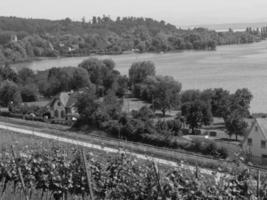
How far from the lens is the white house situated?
29.9ft

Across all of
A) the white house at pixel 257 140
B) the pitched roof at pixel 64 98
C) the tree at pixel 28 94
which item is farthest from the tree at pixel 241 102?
the tree at pixel 28 94

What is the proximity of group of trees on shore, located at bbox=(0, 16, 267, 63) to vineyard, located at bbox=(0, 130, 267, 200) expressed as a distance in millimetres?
40264

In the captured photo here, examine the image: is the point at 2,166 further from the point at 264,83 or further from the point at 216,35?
the point at 216,35

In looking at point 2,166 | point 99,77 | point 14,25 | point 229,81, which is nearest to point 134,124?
point 2,166

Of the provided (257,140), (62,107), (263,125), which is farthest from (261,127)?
(62,107)

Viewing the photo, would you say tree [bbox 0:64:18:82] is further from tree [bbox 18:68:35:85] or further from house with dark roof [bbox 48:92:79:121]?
house with dark roof [bbox 48:92:79:121]

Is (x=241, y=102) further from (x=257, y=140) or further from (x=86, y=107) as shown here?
(x=257, y=140)

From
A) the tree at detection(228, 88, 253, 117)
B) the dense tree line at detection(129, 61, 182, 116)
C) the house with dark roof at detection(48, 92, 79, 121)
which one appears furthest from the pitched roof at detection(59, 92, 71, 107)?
the tree at detection(228, 88, 253, 117)

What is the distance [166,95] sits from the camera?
15.7 meters

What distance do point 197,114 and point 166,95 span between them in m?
3.66

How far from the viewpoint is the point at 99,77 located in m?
22.0

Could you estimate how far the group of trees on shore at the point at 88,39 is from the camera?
5193cm

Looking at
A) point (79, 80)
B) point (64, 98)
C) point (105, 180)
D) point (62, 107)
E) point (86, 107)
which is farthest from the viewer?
point (79, 80)

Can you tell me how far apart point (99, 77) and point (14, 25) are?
55264 millimetres
